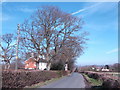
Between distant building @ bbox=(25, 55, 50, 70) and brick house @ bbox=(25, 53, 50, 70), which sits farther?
brick house @ bbox=(25, 53, 50, 70)

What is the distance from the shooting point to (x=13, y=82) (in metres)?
11.0

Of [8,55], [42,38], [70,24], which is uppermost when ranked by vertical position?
[70,24]

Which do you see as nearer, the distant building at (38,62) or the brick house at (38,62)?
the distant building at (38,62)

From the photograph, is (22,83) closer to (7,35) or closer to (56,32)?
(56,32)

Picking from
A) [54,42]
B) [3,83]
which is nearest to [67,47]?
[54,42]

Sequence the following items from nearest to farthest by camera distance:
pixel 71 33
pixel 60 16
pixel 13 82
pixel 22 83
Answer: pixel 13 82, pixel 22 83, pixel 60 16, pixel 71 33

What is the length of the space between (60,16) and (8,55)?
19401 millimetres

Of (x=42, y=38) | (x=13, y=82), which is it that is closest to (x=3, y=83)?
(x=13, y=82)

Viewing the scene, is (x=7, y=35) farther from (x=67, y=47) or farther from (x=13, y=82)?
(x=13, y=82)

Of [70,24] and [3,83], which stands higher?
[70,24]

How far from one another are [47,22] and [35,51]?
5.51 m

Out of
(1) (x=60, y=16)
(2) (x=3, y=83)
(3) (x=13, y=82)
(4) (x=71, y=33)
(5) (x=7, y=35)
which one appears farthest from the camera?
(5) (x=7, y=35)

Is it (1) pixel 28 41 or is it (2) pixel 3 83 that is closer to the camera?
(2) pixel 3 83

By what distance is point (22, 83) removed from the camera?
1256 centimetres
